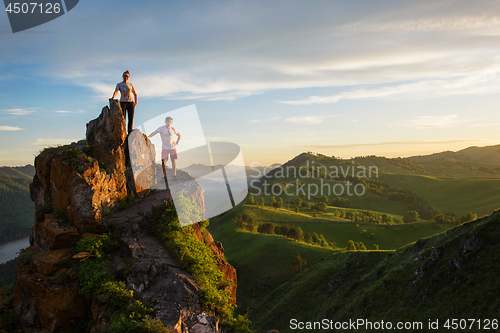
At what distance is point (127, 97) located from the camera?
1962 centimetres

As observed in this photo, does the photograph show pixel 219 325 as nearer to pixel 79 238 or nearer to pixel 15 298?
pixel 79 238

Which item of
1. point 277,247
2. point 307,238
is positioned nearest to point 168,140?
point 277,247

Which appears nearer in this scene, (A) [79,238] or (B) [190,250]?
(A) [79,238]

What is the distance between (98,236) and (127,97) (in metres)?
9.60

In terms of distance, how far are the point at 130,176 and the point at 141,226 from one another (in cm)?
439

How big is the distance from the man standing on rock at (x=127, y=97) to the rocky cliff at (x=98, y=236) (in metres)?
0.89

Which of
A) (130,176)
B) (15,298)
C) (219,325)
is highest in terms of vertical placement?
(130,176)

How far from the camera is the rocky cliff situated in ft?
45.9

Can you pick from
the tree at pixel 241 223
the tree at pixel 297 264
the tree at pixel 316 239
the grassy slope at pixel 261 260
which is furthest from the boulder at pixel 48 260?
the tree at pixel 241 223

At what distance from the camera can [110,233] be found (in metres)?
16.3

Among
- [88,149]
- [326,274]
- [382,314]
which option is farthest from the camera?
[326,274]

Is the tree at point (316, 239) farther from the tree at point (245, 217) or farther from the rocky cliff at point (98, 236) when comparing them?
the rocky cliff at point (98, 236)

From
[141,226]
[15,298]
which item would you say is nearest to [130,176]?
[141,226]

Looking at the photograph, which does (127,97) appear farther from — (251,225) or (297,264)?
(251,225)
